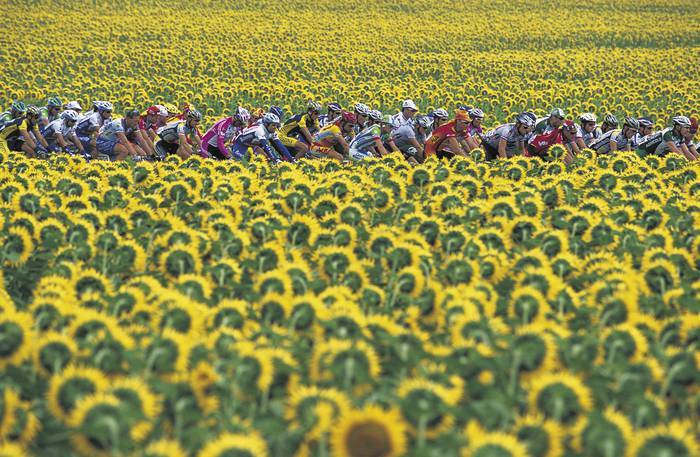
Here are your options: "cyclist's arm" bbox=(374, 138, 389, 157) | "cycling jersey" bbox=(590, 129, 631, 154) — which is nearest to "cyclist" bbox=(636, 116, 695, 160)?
"cycling jersey" bbox=(590, 129, 631, 154)

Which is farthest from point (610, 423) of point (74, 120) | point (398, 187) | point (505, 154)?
point (74, 120)

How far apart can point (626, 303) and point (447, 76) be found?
98.3ft

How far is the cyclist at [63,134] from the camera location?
14.7 metres

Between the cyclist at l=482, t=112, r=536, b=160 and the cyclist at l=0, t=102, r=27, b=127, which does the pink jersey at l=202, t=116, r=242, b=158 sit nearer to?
the cyclist at l=0, t=102, r=27, b=127

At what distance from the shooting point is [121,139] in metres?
13.8

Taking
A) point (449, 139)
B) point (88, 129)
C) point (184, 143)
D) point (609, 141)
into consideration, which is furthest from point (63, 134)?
point (609, 141)

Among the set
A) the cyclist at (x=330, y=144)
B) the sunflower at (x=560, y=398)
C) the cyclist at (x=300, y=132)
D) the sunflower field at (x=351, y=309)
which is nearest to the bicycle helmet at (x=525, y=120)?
the sunflower field at (x=351, y=309)

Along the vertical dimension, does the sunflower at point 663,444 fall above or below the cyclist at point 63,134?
below

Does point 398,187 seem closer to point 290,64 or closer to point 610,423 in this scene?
point 610,423

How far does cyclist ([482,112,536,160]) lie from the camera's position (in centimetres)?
1373

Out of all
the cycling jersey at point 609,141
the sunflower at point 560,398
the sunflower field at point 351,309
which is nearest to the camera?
the sunflower field at point 351,309

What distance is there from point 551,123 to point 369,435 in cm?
1160

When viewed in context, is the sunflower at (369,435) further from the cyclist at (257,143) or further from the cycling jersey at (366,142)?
the cycling jersey at (366,142)

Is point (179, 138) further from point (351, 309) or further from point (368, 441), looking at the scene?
point (368, 441)
